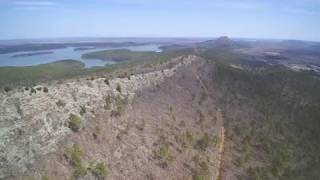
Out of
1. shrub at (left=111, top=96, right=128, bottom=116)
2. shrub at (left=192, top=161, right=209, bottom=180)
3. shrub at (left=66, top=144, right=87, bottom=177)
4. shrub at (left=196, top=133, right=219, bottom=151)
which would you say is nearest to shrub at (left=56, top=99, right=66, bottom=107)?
shrub at (left=66, top=144, right=87, bottom=177)

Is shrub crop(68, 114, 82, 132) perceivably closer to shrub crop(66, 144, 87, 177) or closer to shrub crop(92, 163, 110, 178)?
shrub crop(66, 144, 87, 177)

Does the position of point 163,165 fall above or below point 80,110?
below

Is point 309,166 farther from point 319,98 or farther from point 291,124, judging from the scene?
point 319,98

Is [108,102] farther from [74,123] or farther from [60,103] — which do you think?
[74,123]

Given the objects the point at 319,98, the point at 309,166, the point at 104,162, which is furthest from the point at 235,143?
the point at 319,98

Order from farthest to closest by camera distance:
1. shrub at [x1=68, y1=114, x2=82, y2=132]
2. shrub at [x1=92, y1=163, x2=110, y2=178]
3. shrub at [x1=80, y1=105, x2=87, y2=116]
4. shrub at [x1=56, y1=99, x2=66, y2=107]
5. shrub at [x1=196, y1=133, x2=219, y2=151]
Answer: shrub at [x1=196, y1=133, x2=219, y2=151]
shrub at [x1=80, y1=105, x2=87, y2=116]
shrub at [x1=56, y1=99, x2=66, y2=107]
shrub at [x1=68, y1=114, x2=82, y2=132]
shrub at [x1=92, y1=163, x2=110, y2=178]

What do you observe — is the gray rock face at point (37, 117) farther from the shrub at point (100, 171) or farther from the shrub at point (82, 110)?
the shrub at point (100, 171)

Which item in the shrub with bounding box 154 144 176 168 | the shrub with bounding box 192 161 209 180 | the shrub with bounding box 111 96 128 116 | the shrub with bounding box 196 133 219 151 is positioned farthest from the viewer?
the shrub with bounding box 196 133 219 151

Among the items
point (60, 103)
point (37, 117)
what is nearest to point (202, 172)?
point (60, 103)
